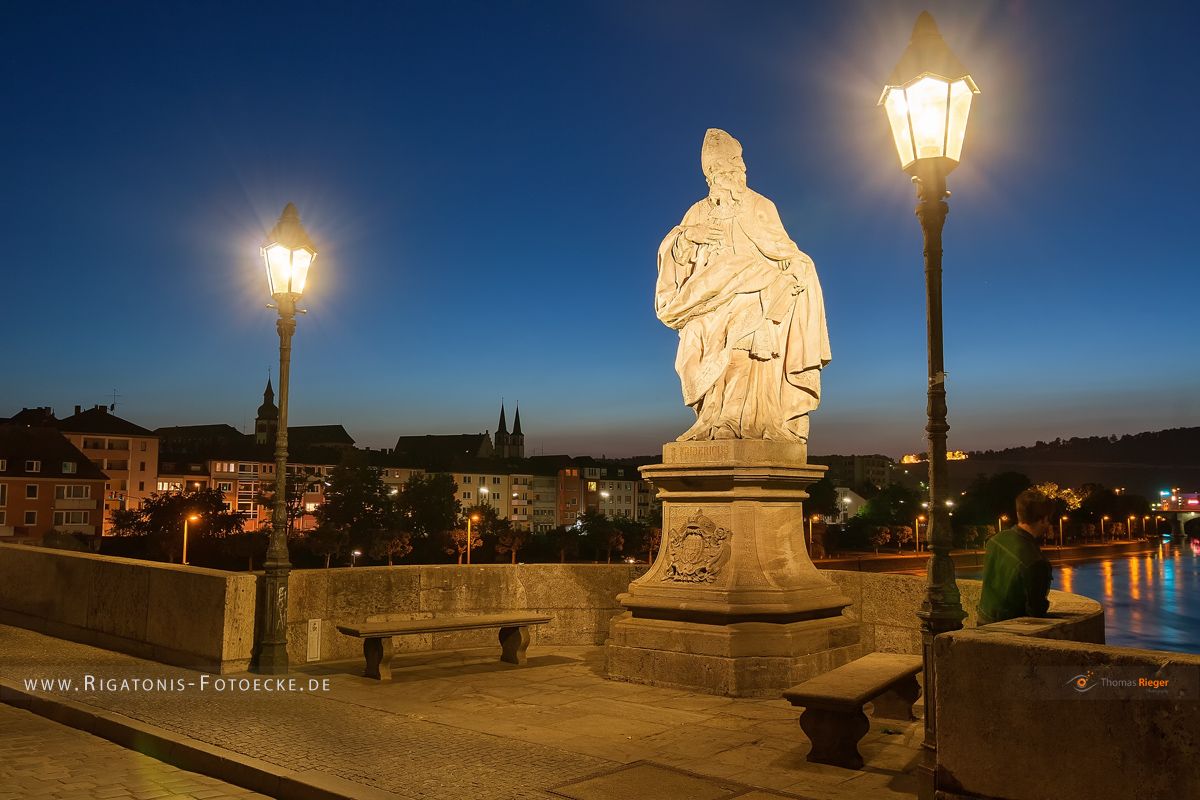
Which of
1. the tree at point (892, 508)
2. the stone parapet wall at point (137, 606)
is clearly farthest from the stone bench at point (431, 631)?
the tree at point (892, 508)

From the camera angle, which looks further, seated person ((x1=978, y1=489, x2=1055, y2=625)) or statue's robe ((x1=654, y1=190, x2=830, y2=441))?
statue's robe ((x1=654, y1=190, x2=830, y2=441))

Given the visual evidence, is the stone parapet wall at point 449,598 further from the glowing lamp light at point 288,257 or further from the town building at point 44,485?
the town building at point 44,485

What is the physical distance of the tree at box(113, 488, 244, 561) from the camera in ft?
278

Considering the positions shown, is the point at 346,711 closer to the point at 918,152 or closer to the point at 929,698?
the point at 929,698

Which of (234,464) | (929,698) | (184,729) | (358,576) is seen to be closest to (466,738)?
(184,729)

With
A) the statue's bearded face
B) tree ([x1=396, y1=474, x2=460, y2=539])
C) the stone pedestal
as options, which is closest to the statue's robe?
the statue's bearded face

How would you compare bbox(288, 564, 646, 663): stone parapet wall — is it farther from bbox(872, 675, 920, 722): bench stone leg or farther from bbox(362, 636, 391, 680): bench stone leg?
bbox(872, 675, 920, 722): bench stone leg

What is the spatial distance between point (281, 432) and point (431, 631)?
8.31 ft

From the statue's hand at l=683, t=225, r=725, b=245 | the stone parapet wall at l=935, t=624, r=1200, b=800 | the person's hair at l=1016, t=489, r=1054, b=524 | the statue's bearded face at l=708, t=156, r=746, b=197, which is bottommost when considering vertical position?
the stone parapet wall at l=935, t=624, r=1200, b=800

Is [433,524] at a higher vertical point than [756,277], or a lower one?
lower

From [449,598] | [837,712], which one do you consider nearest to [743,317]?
[837,712]

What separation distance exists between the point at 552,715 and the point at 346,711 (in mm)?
1649

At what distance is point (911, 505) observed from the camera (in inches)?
4906

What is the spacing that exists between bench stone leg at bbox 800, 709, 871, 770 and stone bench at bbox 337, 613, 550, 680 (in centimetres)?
445
